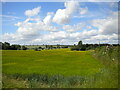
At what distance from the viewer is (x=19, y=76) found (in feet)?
30.5

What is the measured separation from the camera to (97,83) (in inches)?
275

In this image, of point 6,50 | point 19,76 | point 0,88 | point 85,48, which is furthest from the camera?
point 85,48

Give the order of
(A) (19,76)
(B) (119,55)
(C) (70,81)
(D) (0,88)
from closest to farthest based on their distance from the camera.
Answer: (D) (0,88) → (C) (70,81) → (A) (19,76) → (B) (119,55)

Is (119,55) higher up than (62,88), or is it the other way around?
(119,55)

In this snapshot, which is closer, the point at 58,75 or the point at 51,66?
the point at 58,75

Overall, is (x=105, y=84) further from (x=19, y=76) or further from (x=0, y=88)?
(x=19, y=76)

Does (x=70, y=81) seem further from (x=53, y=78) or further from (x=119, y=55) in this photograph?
(x=119, y=55)

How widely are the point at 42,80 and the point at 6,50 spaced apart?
1485 cm

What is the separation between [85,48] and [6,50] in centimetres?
1341

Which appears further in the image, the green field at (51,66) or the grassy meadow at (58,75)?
the green field at (51,66)

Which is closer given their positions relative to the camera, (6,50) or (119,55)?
(119,55)

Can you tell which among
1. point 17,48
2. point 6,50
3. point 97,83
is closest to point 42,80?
point 97,83

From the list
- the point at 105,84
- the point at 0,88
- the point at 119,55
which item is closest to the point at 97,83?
the point at 105,84

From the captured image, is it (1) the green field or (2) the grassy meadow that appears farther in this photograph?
(1) the green field
